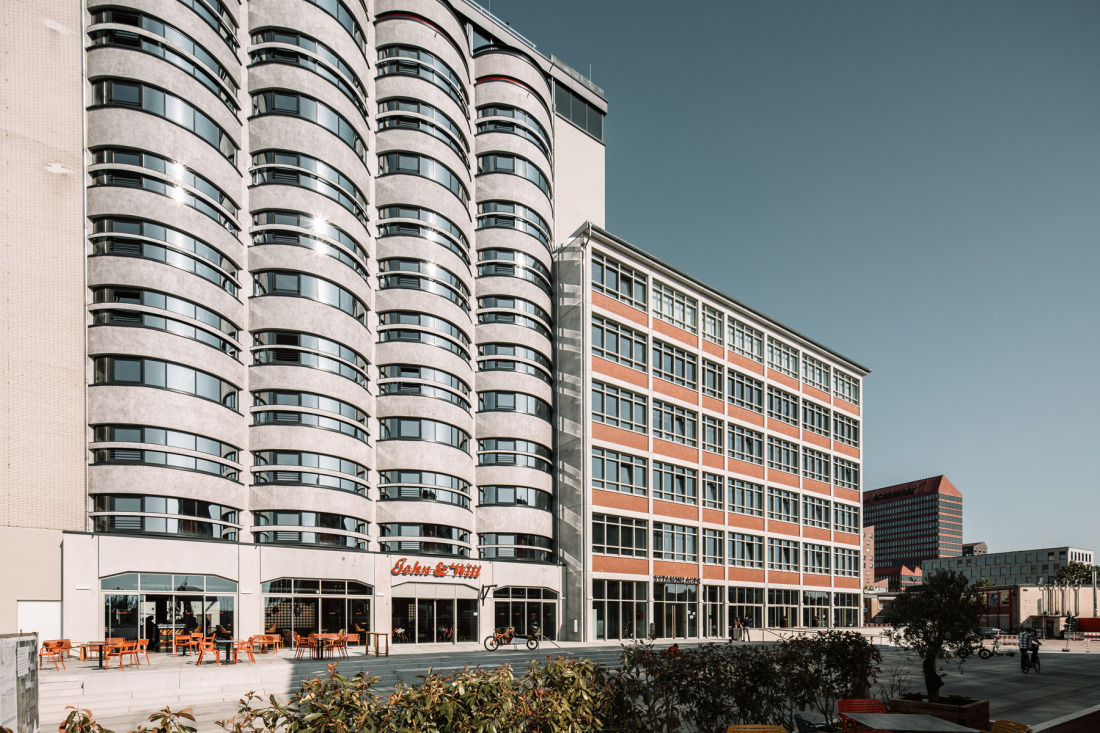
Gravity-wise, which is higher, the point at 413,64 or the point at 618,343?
the point at 413,64

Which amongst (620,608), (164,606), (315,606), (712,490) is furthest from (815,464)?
(164,606)

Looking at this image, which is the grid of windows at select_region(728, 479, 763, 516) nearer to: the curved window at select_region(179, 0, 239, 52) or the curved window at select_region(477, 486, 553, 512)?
the curved window at select_region(477, 486, 553, 512)

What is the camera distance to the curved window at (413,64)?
4803cm

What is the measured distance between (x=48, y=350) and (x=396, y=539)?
1874 cm

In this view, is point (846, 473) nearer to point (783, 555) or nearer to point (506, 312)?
point (783, 555)

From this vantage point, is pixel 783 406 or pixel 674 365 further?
pixel 783 406

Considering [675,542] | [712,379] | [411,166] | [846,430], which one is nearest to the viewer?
[411,166]

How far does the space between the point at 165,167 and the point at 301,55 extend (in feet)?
34.0

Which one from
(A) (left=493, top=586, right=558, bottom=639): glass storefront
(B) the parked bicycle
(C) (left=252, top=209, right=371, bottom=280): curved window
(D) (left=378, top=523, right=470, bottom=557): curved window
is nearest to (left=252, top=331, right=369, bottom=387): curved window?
(C) (left=252, top=209, right=371, bottom=280): curved window

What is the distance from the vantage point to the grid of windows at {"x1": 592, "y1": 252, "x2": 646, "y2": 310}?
5125cm

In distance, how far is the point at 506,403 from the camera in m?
49.1

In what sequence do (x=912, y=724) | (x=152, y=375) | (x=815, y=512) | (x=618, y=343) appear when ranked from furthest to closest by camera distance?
(x=815, y=512), (x=618, y=343), (x=152, y=375), (x=912, y=724)

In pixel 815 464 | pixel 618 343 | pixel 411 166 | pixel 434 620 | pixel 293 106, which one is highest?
pixel 293 106

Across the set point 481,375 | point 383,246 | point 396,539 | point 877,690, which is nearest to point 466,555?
point 396,539
